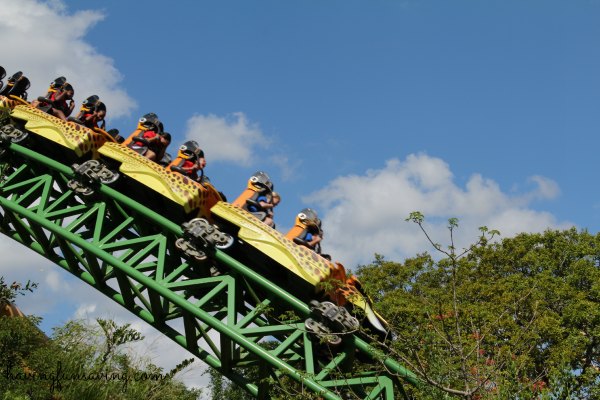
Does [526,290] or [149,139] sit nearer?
[149,139]

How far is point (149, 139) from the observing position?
10.3 m

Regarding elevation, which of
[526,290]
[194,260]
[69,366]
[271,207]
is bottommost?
[69,366]

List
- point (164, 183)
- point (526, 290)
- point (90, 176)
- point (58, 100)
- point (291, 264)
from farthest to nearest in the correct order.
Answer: point (526, 290), point (58, 100), point (90, 176), point (164, 183), point (291, 264)

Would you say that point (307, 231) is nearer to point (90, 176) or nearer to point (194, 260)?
point (194, 260)

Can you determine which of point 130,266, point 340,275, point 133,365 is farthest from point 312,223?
point 133,365

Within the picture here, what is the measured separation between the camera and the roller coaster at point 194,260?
8516 millimetres

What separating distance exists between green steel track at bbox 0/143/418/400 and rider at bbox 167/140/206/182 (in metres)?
0.80

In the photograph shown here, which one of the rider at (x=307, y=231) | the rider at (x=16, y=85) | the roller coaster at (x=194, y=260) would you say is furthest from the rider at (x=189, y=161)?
the rider at (x=16, y=85)

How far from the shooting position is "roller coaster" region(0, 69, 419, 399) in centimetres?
852

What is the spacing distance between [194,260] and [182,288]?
1.40 feet

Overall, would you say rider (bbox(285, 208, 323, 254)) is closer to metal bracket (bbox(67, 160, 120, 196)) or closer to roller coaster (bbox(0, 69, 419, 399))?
roller coaster (bbox(0, 69, 419, 399))

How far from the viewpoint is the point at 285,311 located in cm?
907

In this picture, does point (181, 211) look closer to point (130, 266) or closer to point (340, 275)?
point (130, 266)

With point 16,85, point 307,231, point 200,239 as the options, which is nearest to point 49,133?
point 16,85
